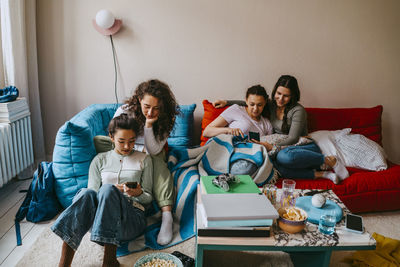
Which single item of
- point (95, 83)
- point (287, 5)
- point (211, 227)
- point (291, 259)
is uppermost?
point (287, 5)

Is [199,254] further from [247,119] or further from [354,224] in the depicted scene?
[247,119]

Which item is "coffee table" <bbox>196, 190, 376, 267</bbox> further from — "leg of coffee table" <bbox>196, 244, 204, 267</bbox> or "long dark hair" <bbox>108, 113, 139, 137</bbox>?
"long dark hair" <bbox>108, 113, 139, 137</bbox>

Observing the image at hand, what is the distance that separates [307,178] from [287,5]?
1.50m

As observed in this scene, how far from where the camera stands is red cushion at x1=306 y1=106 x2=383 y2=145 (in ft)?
8.71

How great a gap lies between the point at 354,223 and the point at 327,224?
156 mm

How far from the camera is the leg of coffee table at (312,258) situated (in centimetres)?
140

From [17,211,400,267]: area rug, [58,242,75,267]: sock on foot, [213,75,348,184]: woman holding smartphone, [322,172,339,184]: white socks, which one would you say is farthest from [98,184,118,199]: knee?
[322,172,339,184]: white socks

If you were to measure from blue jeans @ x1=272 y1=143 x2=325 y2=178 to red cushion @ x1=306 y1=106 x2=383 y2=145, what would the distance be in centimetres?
49

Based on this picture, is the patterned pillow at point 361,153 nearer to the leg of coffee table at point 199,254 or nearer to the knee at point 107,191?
the leg of coffee table at point 199,254

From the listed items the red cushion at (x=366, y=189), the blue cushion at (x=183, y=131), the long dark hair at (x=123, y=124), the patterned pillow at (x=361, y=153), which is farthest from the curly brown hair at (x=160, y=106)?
the patterned pillow at (x=361, y=153)

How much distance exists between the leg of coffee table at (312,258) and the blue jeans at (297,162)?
66 cm

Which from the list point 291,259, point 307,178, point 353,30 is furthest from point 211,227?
point 353,30

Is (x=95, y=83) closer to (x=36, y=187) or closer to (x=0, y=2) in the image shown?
(x=0, y=2)

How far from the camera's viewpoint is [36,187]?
1.98m
